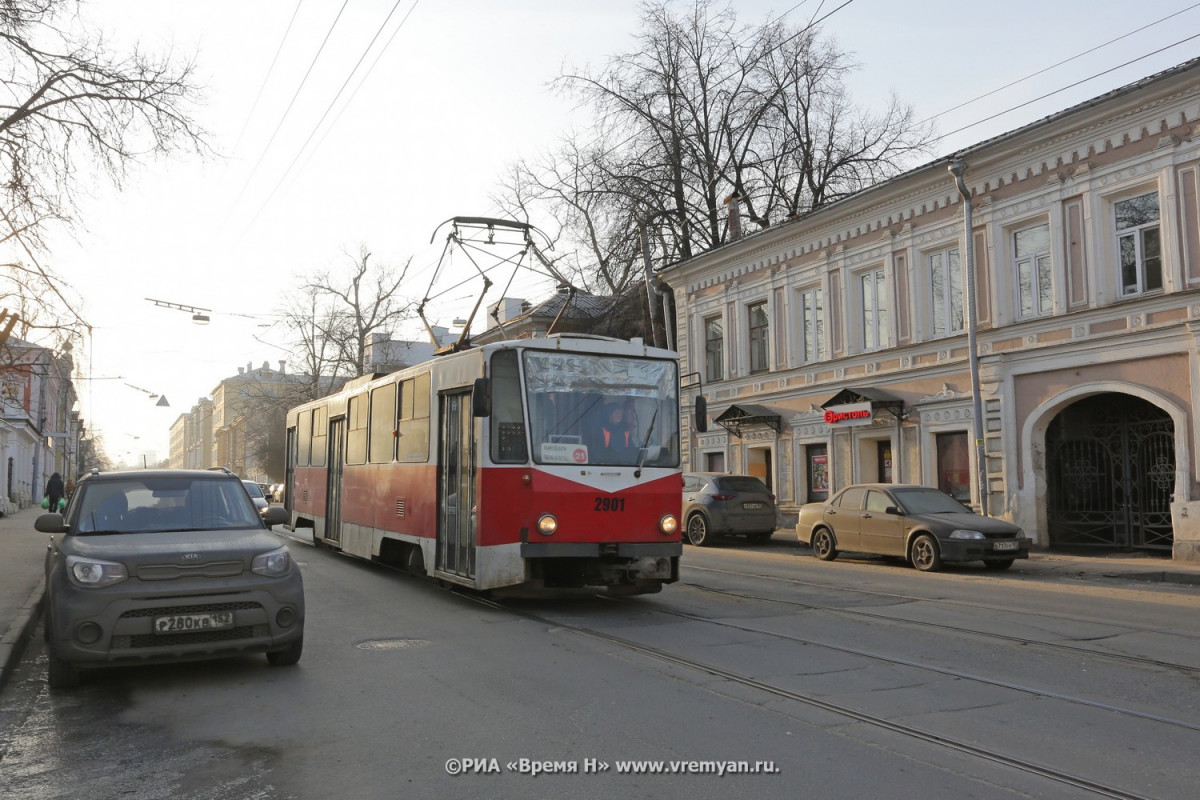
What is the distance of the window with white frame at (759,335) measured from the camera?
94.3 ft

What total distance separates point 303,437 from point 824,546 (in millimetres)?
10674

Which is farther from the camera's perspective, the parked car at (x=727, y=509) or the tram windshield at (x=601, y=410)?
the parked car at (x=727, y=509)

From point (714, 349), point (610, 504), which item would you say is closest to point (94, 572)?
point (610, 504)

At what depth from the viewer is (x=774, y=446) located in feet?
91.1

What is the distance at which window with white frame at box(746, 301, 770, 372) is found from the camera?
94.3ft

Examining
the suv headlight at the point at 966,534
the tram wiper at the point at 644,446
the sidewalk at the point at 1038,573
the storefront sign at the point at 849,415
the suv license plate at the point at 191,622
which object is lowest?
the sidewalk at the point at 1038,573

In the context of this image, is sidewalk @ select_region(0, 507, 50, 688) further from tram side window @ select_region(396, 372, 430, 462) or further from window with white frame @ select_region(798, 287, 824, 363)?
window with white frame @ select_region(798, 287, 824, 363)

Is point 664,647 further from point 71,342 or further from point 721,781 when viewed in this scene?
point 71,342

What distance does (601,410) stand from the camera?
429 inches

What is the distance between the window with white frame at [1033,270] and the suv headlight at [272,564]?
17.3m

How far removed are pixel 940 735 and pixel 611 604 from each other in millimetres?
6127

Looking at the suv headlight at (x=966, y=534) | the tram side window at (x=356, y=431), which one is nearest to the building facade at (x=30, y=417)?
the tram side window at (x=356, y=431)

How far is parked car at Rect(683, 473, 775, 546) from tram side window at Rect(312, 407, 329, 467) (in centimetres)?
868

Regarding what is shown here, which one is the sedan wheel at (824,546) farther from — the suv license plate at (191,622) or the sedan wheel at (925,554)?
the suv license plate at (191,622)
